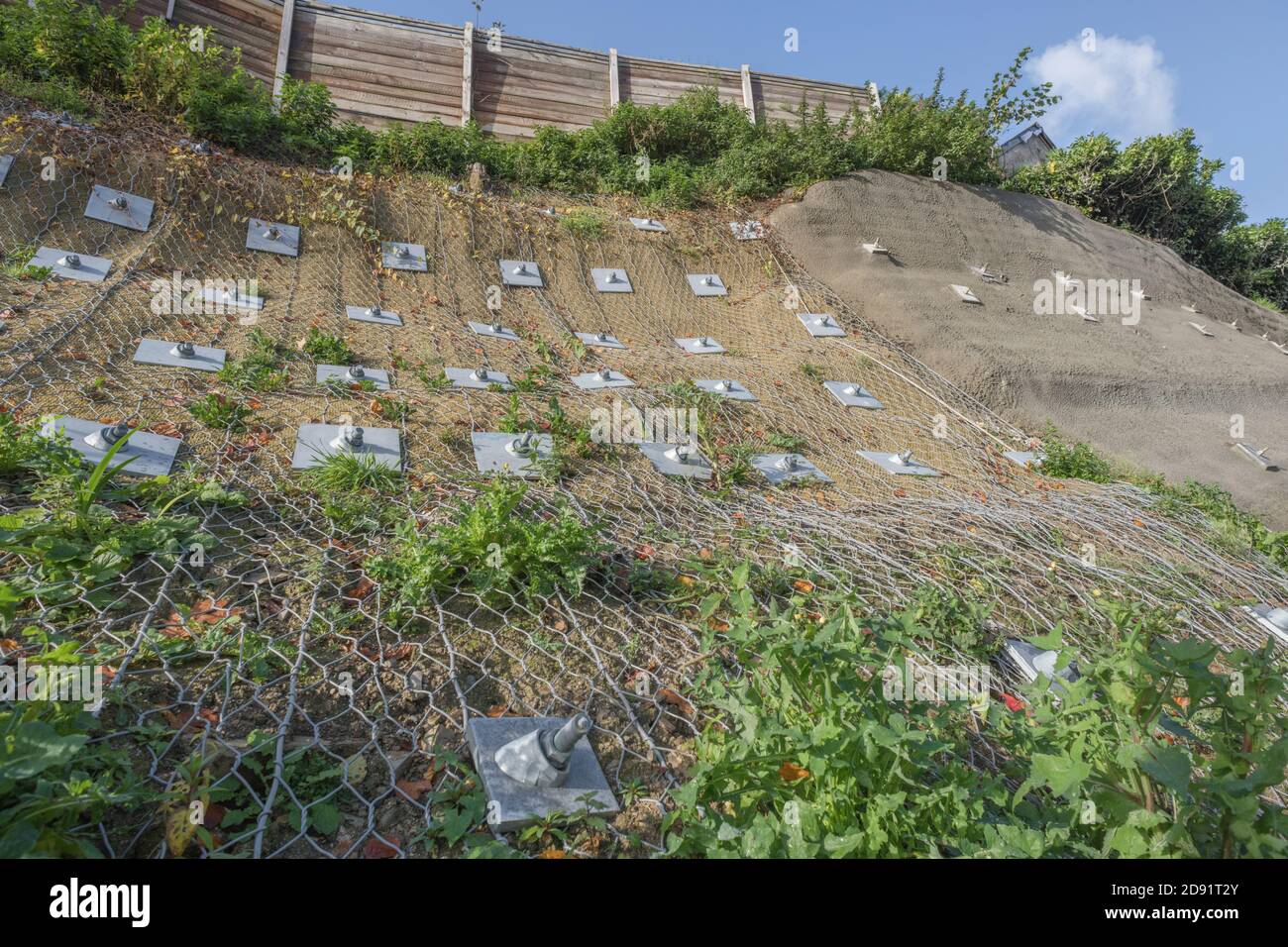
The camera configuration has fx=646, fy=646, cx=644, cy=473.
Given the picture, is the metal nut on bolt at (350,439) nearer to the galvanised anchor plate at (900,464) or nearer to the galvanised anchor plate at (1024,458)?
the galvanised anchor plate at (900,464)

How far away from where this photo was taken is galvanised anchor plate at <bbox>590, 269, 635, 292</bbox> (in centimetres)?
706

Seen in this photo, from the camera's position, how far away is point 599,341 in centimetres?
614

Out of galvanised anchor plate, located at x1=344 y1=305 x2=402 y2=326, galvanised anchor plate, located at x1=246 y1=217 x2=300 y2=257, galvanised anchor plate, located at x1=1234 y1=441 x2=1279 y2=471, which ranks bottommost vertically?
galvanised anchor plate, located at x1=1234 y1=441 x2=1279 y2=471

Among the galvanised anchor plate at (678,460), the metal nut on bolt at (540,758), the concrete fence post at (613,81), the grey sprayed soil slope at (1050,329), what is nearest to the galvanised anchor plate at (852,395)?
the grey sprayed soil slope at (1050,329)

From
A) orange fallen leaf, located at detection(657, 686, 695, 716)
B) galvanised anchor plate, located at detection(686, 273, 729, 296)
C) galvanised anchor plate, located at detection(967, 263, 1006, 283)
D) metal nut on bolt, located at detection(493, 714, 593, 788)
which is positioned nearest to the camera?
metal nut on bolt, located at detection(493, 714, 593, 788)

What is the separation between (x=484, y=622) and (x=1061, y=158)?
1603 cm

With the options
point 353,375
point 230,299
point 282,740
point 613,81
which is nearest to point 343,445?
point 353,375

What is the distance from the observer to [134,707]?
177cm

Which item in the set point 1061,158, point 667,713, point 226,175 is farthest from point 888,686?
point 1061,158

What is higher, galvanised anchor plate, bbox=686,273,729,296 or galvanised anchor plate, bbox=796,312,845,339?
galvanised anchor plate, bbox=686,273,729,296

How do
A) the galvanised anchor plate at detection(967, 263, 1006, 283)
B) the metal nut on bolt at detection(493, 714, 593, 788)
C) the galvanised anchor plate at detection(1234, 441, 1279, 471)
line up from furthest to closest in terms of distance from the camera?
the galvanised anchor plate at detection(967, 263, 1006, 283), the galvanised anchor plate at detection(1234, 441, 1279, 471), the metal nut on bolt at detection(493, 714, 593, 788)

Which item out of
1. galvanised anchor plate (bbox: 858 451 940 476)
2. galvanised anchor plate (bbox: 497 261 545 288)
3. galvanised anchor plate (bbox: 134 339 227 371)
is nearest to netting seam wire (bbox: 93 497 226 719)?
galvanised anchor plate (bbox: 134 339 227 371)

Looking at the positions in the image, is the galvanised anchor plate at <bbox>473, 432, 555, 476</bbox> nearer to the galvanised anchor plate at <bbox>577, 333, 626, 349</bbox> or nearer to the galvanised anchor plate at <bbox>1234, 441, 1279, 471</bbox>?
the galvanised anchor plate at <bbox>577, 333, 626, 349</bbox>

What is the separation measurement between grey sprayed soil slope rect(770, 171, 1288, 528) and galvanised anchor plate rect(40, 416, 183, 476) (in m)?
6.64
